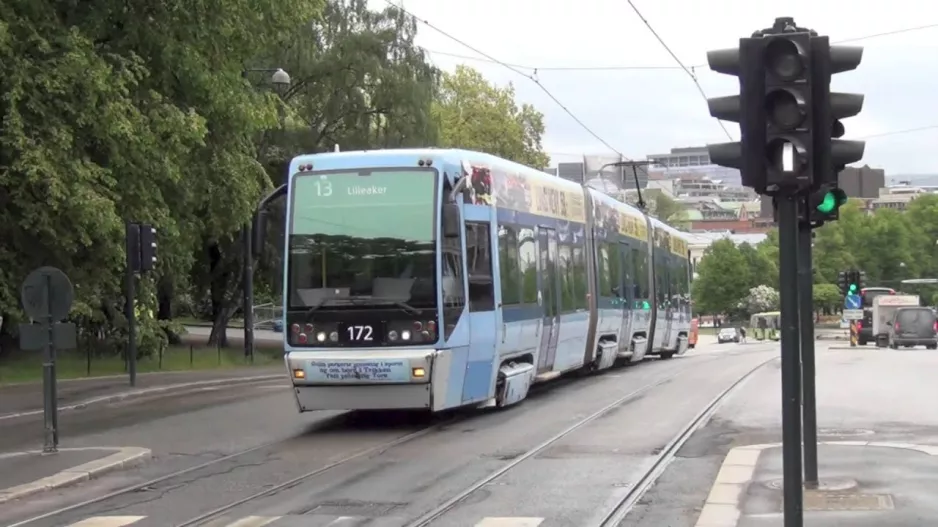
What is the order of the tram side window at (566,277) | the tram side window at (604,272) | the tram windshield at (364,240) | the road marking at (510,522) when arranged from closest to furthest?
the road marking at (510,522) → the tram windshield at (364,240) → the tram side window at (566,277) → the tram side window at (604,272)

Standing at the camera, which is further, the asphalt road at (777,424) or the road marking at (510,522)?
the asphalt road at (777,424)

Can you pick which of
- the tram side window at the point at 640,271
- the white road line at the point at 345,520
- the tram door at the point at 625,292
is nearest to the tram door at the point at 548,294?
the tram door at the point at 625,292

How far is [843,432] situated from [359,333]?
5.75 meters

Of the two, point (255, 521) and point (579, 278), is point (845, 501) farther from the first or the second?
point (579, 278)

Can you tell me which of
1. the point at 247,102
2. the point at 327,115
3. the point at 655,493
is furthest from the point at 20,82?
the point at 327,115

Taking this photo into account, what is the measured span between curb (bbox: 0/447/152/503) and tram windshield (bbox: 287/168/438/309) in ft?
8.41

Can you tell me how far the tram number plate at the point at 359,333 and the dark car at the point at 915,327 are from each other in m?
47.0

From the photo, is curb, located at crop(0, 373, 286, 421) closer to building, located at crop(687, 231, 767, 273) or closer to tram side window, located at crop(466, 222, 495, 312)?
tram side window, located at crop(466, 222, 495, 312)

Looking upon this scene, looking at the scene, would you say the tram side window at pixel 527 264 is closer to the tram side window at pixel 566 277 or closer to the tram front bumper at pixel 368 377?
the tram side window at pixel 566 277

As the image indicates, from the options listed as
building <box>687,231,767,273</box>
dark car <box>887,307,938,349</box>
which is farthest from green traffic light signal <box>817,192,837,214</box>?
building <box>687,231,767,273</box>

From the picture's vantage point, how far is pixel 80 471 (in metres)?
12.3

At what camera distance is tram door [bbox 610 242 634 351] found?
1002 inches

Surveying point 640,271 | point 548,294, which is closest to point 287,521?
point 548,294

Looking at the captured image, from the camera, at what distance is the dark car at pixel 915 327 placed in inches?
2219
